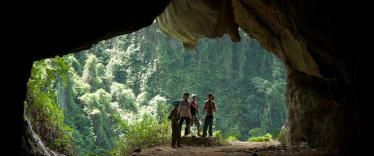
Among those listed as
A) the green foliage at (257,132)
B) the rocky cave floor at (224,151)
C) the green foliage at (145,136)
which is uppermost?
the green foliage at (257,132)

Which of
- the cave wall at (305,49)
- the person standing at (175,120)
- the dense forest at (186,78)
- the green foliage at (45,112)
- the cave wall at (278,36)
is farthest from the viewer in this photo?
the dense forest at (186,78)

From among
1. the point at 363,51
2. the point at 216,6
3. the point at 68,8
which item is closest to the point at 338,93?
the point at 363,51

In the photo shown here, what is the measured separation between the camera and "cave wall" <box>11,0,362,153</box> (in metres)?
6.12

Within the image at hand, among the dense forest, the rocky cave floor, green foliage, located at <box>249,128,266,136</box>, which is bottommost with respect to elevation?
the rocky cave floor

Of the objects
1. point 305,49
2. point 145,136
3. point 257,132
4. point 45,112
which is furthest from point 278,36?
point 257,132

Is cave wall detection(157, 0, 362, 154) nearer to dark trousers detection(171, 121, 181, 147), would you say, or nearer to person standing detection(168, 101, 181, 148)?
person standing detection(168, 101, 181, 148)

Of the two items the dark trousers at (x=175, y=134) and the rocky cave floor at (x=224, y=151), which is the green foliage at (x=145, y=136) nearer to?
the dark trousers at (x=175, y=134)

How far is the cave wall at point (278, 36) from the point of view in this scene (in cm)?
612

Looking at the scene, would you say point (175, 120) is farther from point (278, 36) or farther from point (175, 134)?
point (278, 36)

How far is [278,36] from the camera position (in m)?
11.4

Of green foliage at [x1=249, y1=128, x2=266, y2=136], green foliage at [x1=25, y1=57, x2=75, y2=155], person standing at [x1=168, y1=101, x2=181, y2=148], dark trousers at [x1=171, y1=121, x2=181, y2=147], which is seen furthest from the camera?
green foliage at [x1=249, y1=128, x2=266, y2=136]

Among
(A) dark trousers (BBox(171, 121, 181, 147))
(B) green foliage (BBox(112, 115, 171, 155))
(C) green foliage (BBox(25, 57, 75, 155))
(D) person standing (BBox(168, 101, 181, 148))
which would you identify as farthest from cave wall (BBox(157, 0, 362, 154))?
(C) green foliage (BBox(25, 57, 75, 155))

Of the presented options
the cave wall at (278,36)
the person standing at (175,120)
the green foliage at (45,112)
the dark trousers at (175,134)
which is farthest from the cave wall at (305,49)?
the green foliage at (45,112)

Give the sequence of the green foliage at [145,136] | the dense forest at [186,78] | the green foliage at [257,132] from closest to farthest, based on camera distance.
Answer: the green foliage at [145,136], the dense forest at [186,78], the green foliage at [257,132]
